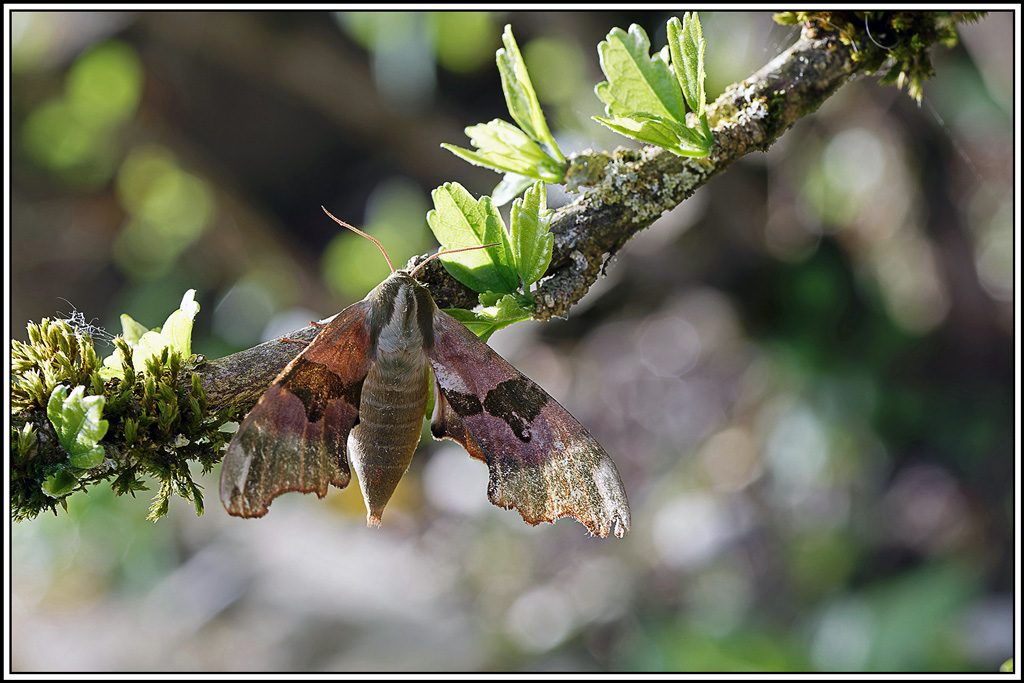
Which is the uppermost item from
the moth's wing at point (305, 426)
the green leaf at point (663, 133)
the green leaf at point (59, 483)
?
the green leaf at point (663, 133)

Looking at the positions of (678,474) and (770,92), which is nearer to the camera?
(770,92)

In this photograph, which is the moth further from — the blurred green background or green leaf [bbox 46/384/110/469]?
the blurred green background

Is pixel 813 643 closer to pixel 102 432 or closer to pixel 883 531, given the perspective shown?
pixel 883 531

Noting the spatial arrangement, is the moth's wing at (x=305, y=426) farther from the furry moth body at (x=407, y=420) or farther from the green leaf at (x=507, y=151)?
the green leaf at (x=507, y=151)

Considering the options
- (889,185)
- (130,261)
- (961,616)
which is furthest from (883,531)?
(130,261)

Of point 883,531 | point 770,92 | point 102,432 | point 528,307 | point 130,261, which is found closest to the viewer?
point 102,432

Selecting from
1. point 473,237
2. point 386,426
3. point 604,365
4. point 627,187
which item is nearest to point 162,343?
point 386,426

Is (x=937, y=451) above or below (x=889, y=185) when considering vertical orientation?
below

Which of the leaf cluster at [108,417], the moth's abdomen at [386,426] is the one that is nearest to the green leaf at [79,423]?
the leaf cluster at [108,417]
